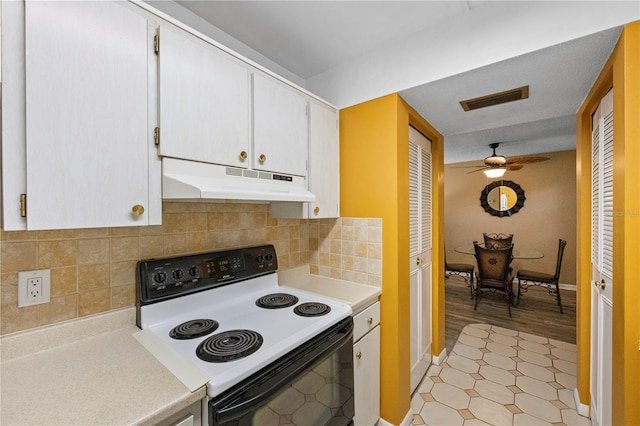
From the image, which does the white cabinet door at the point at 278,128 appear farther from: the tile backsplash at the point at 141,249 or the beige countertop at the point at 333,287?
the beige countertop at the point at 333,287

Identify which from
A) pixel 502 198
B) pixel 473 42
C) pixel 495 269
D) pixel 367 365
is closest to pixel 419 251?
pixel 367 365

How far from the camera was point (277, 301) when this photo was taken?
62.0 inches

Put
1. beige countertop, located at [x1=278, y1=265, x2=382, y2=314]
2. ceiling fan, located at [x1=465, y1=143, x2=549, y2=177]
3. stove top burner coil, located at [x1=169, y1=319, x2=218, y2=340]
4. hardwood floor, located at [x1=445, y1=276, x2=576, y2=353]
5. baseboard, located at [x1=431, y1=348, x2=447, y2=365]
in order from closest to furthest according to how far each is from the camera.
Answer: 1. stove top burner coil, located at [x1=169, y1=319, x2=218, y2=340]
2. beige countertop, located at [x1=278, y1=265, x2=382, y2=314]
3. baseboard, located at [x1=431, y1=348, x2=447, y2=365]
4. hardwood floor, located at [x1=445, y1=276, x2=576, y2=353]
5. ceiling fan, located at [x1=465, y1=143, x2=549, y2=177]

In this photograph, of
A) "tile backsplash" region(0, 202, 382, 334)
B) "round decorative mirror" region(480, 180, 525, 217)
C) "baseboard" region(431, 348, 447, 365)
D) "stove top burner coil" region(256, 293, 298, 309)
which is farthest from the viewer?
"round decorative mirror" region(480, 180, 525, 217)

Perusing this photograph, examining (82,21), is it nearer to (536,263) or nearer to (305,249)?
(305,249)

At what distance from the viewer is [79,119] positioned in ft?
2.83

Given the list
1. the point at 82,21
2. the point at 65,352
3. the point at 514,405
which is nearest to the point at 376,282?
the point at 514,405

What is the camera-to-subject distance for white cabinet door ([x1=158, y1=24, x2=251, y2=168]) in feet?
3.47

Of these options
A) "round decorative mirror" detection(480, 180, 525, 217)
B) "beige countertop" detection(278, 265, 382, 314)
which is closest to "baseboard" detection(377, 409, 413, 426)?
"beige countertop" detection(278, 265, 382, 314)

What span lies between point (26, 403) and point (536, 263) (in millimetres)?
6260

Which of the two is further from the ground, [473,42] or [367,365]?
[473,42]

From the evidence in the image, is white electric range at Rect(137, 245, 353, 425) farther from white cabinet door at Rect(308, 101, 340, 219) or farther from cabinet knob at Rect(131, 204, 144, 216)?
white cabinet door at Rect(308, 101, 340, 219)

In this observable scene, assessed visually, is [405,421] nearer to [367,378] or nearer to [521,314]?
[367,378]

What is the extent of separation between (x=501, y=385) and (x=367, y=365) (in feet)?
4.56
